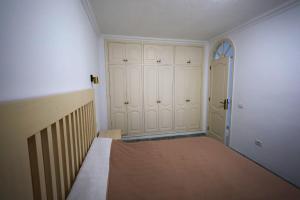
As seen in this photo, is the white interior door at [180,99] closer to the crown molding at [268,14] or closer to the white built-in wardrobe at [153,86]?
the white built-in wardrobe at [153,86]

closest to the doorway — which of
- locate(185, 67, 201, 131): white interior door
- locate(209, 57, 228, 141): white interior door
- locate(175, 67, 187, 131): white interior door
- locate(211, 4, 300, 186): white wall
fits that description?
locate(209, 57, 228, 141): white interior door

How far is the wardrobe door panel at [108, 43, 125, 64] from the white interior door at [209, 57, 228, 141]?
2231 millimetres

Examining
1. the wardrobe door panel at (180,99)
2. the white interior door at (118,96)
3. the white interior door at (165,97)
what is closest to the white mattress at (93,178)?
the white interior door at (118,96)

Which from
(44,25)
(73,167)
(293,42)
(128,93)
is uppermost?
(293,42)

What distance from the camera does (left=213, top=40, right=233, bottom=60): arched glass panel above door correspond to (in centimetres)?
284

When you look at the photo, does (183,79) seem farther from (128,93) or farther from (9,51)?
(9,51)

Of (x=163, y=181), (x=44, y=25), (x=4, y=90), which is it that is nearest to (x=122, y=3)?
(x=44, y=25)

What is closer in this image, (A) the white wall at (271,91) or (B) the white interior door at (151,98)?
(A) the white wall at (271,91)

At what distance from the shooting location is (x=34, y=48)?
0.64 m

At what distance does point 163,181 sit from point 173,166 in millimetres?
229

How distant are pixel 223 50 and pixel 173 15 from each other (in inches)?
63.9

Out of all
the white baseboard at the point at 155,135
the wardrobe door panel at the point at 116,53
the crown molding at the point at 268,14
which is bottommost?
the white baseboard at the point at 155,135

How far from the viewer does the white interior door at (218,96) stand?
291 centimetres

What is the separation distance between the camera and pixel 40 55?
69cm
